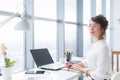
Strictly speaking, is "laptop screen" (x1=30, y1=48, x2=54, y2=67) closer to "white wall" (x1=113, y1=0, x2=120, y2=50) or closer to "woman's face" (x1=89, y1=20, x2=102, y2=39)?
"woman's face" (x1=89, y1=20, x2=102, y2=39)

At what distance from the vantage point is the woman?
81.8 inches

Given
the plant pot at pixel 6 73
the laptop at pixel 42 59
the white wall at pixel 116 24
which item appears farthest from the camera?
the white wall at pixel 116 24

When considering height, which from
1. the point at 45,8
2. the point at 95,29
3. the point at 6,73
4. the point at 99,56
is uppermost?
the point at 45,8

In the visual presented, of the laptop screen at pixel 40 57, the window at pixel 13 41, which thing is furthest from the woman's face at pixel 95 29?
the window at pixel 13 41

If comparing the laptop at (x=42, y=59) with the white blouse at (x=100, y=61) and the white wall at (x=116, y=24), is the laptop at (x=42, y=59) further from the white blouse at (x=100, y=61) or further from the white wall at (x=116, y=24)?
the white wall at (x=116, y=24)

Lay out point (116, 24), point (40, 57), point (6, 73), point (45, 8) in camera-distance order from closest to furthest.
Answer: point (6, 73), point (40, 57), point (45, 8), point (116, 24)

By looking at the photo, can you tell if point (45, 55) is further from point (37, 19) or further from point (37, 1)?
point (37, 1)

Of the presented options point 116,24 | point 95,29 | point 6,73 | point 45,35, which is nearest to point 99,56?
point 95,29

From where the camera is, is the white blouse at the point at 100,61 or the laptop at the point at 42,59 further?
the laptop at the point at 42,59

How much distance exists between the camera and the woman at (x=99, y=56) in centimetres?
208

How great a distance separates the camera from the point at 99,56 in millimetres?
2100

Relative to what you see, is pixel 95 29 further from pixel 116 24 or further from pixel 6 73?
pixel 116 24

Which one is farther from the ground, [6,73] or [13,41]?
[13,41]

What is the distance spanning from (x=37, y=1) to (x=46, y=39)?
638 millimetres
